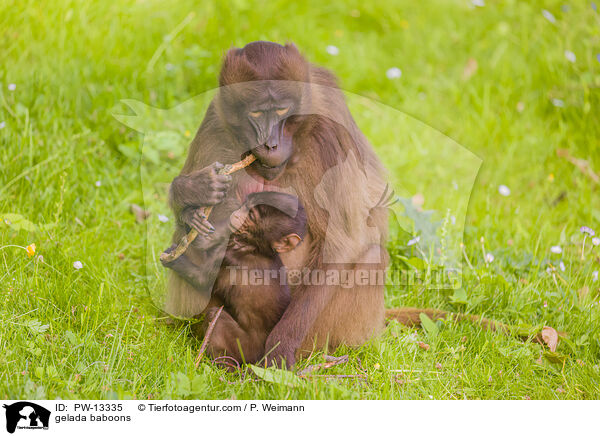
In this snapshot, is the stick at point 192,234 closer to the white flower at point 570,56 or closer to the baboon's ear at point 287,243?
the baboon's ear at point 287,243

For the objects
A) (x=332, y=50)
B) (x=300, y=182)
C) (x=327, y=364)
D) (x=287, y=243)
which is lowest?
(x=327, y=364)

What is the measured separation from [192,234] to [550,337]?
7.06 ft

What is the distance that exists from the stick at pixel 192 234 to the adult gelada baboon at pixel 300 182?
37 millimetres

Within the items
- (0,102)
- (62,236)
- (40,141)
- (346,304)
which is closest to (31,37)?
(0,102)

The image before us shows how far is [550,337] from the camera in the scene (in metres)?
3.99

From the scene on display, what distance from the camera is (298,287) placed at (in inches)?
145

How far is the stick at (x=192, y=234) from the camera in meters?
3.51

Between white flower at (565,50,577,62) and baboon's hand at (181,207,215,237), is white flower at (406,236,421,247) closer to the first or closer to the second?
baboon's hand at (181,207,215,237)

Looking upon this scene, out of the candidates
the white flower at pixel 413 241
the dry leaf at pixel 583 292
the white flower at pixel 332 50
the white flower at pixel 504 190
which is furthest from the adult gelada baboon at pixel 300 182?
the white flower at pixel 332 50
